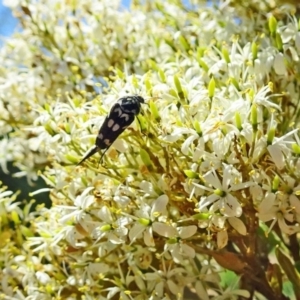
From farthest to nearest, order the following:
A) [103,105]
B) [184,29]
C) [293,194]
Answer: [184,29]
[103,105]
[293,194]

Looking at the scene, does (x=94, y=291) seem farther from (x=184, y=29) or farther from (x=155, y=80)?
(x=184, y=29)

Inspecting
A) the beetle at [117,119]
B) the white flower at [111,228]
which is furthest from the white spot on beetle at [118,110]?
the white flower at [111,228]

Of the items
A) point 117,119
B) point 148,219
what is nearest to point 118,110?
point 117,119

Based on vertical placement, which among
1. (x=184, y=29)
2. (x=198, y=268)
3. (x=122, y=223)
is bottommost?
(x=198, y=268)

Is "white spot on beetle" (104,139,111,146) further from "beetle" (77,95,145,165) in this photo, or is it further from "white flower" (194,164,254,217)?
"white flower" (194,164,254,217)

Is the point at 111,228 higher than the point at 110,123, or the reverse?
the point at 110,123

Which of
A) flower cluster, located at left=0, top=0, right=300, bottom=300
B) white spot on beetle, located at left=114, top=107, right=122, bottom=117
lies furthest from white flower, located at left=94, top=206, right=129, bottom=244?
white spot on beetle, located at left=114, top=107, right=122, bottom=117

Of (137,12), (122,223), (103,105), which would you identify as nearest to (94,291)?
(122,223)

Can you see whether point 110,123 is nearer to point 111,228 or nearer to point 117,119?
point 117,119
